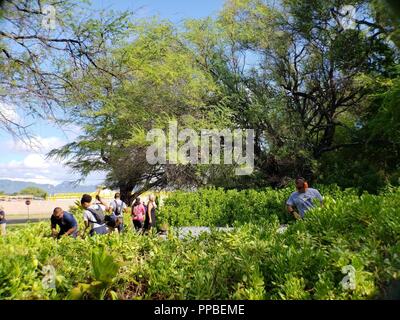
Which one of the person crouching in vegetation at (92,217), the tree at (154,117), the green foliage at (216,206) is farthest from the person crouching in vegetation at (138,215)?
the tree at (154,117)

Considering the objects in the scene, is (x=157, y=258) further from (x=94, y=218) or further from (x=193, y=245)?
(x=94, y=218)

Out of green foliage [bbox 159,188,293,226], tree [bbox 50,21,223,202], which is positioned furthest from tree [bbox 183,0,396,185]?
green foliage [bbox 159,188,293,226]

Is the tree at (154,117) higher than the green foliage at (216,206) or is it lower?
higher

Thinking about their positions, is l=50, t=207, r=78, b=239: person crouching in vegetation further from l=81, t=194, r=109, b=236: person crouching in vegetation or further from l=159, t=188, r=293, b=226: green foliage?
l=159, t=188, r=293, b=226: green foliage

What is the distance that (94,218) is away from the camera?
30.8 ft

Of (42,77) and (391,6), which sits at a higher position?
(42,77)

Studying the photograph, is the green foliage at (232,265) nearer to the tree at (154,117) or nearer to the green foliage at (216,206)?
the green foliage at (216,206)

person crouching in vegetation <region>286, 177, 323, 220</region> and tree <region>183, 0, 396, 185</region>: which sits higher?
tree <region>183, 0, 396, 185</region>

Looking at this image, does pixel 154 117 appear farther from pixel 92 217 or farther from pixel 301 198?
pixel 301 198

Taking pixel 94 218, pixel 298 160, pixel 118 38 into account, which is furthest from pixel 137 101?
pixel 94 218

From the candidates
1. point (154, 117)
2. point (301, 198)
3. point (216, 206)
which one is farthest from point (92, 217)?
point (154, 117)

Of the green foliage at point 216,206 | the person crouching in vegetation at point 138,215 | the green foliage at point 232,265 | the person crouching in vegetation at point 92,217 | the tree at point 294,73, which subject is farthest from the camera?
the tree at point 294,73

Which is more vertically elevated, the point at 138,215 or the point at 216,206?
the point at 216,206
